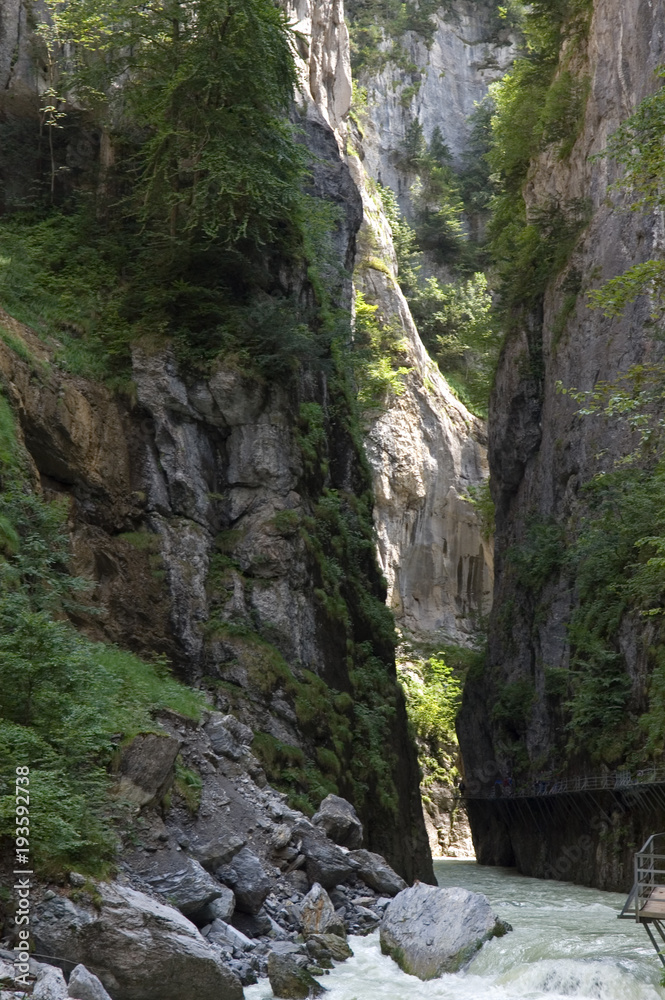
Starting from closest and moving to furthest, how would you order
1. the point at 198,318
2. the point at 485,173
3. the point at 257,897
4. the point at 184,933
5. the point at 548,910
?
the point at 184,933 → the point at 257,897 → the point at 548,910 → the point at 198,318 → the point at 485,173

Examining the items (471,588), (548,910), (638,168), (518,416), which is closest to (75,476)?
(638,168)

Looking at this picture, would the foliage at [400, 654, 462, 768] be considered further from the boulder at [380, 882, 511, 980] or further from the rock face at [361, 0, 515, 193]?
the rock face at [361, 0, 515, 193]

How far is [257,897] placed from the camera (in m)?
11.8

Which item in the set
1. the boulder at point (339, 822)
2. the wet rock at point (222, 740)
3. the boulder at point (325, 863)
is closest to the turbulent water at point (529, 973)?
the boulder at point (325, 863)

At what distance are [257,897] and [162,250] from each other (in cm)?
1316

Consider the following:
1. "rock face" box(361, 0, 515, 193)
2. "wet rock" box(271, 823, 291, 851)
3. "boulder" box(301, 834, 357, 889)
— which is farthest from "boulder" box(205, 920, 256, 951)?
"rock face" box(361, 0, 515, 193)

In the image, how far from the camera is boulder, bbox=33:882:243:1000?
870 centimetres

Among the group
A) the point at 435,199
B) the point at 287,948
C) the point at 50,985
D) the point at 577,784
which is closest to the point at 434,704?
the point at 577,784

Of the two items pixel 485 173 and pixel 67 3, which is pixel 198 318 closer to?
pixel 67 3

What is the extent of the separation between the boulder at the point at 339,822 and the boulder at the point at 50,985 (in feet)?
24.7

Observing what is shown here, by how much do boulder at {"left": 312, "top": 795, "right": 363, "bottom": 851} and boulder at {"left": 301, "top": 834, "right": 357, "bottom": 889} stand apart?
94cm

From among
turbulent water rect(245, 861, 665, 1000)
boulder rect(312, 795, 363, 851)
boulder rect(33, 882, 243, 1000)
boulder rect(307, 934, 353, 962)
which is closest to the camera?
boulder rect(33, 882, 243, 1000)

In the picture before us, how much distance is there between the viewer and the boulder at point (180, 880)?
1053 centimetres

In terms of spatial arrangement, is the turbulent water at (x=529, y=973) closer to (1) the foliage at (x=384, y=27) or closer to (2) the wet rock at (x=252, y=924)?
(2) the wet rock at (x=252, y=924)
